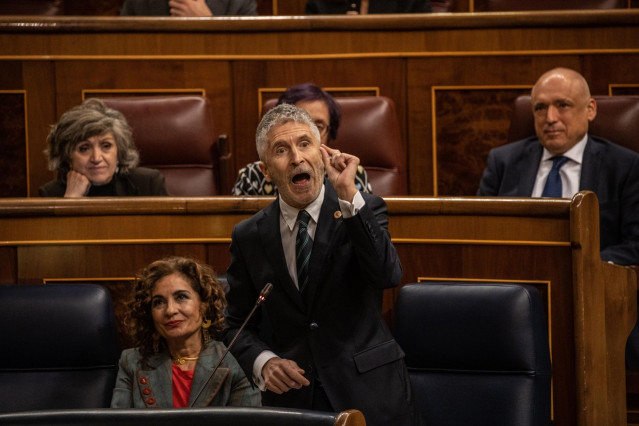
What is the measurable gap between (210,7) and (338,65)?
0.29m

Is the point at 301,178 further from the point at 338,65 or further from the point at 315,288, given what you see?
the point at 338,65

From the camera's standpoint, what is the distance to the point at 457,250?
100 cm

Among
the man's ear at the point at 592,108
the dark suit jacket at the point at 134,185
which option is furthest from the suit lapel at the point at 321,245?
the man's ear at the point at 592,108

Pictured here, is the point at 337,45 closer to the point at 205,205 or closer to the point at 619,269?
A: the point at 205,205

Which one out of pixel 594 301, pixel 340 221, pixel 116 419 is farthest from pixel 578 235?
pixel 116 419

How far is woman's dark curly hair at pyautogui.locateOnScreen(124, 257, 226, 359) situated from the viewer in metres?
0.96

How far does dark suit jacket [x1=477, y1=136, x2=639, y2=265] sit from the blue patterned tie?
1.49 ft

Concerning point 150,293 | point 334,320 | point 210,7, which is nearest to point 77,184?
point 150,293

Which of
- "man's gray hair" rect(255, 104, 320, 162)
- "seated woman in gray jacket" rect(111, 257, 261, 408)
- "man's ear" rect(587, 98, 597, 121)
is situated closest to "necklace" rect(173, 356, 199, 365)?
"seated woman in gray jacket" rect(111, 257, 261, 408)

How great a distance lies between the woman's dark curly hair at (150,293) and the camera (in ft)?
3.17

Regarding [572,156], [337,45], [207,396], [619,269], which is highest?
[337,45]

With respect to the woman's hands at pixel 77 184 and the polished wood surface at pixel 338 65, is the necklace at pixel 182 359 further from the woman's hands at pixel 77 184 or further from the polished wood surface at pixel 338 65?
the polished wood surface at pixel 338 65

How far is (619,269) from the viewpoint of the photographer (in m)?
0.97

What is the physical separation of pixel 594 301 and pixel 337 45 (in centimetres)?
74
